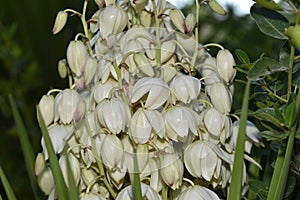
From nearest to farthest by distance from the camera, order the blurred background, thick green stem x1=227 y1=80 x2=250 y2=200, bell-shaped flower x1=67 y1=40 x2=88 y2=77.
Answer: thick green stem x1=227 y1=80 x2=250 y2=200, bell-shaped flower x1=67 y1=40 x2=88 y2=77, the blurred background

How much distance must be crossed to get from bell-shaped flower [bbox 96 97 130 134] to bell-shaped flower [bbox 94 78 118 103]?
0.07ft

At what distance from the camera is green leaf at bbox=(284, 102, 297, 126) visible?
482mm

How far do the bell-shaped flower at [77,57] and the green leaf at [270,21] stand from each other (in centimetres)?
14

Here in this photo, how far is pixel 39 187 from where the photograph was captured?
2.05 feet

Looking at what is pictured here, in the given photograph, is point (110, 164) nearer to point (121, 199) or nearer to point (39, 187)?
point (121, 199)

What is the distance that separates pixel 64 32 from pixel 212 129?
0.89 metres

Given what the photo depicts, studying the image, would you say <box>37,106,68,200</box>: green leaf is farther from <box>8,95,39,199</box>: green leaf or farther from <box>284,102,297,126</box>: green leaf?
<box>284,102,297,126</box>: green leaf

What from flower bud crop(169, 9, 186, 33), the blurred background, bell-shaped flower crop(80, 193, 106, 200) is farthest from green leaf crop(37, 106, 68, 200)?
the blurred background

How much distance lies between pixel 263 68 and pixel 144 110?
0.32 feet

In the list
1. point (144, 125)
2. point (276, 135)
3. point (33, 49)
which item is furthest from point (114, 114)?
point (33, 49)

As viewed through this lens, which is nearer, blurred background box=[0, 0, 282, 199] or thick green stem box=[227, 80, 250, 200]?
thick green stem box=[227, 80, 250, 200]

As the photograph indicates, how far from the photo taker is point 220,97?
537 millimetres

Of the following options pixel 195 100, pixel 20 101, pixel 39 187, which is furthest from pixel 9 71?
pixel 195 100

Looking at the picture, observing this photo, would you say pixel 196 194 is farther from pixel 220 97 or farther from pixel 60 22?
pixel 60 22
